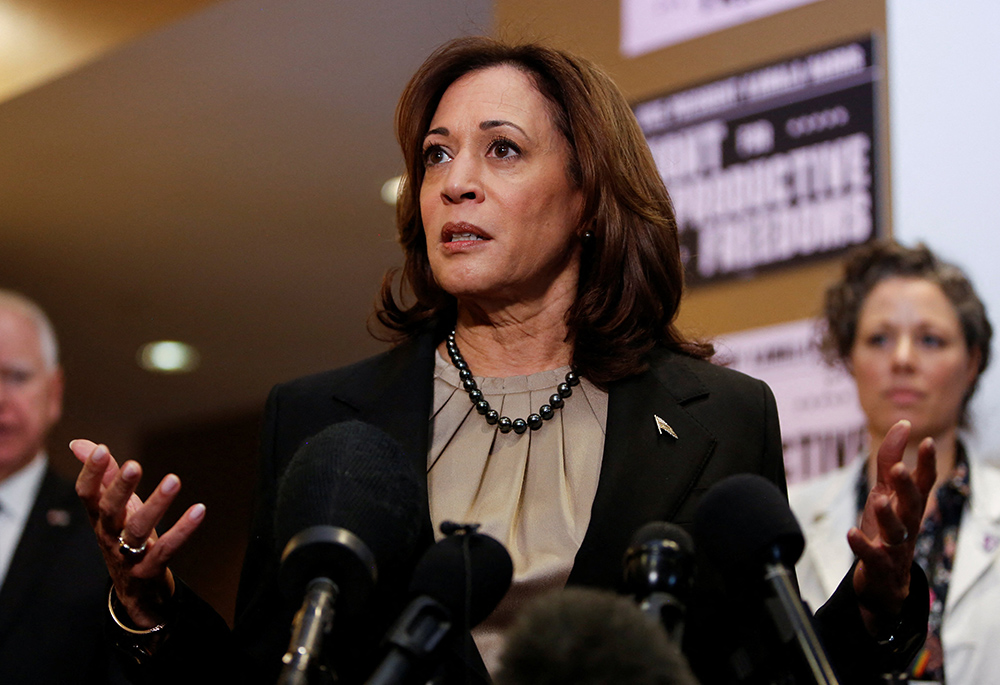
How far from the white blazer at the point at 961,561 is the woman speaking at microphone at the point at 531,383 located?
1351 mm

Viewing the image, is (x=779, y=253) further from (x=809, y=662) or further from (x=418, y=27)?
(x=809, y=662)

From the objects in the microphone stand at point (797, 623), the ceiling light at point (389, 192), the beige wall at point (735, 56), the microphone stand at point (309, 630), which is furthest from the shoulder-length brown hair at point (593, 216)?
the ceiling light at point (389, 192)

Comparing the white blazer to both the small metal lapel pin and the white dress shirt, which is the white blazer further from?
the white dress shirt

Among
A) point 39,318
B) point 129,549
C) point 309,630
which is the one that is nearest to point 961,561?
point 129,549

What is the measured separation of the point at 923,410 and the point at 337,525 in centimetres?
266

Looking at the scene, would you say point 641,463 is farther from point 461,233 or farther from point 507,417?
point 461,233

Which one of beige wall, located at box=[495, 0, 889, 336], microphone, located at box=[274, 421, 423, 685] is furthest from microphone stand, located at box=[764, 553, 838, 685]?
beige wall, located at box=[495, 0, 889, 336]

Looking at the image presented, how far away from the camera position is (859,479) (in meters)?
3.49

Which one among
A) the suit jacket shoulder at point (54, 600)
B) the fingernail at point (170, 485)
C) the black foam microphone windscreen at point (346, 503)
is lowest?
the suit jacket shoulder at point (54, 600)

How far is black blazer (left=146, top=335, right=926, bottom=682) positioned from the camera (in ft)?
5.40

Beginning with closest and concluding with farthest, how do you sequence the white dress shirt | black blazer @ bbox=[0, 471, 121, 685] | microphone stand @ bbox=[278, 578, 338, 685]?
microphone stand @ bbox=[278, 578, 338, 685] → black blazer @ bbox=[0, 471, 121, 685] → the white dress shirt

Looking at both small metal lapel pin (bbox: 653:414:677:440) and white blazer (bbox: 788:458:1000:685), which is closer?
small metal lapel pin (bbox: 653:414:677:440)

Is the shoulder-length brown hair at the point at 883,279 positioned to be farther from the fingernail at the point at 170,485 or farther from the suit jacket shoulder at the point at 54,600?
the fingernail at the point at 170,485

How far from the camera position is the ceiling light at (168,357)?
143 inches
